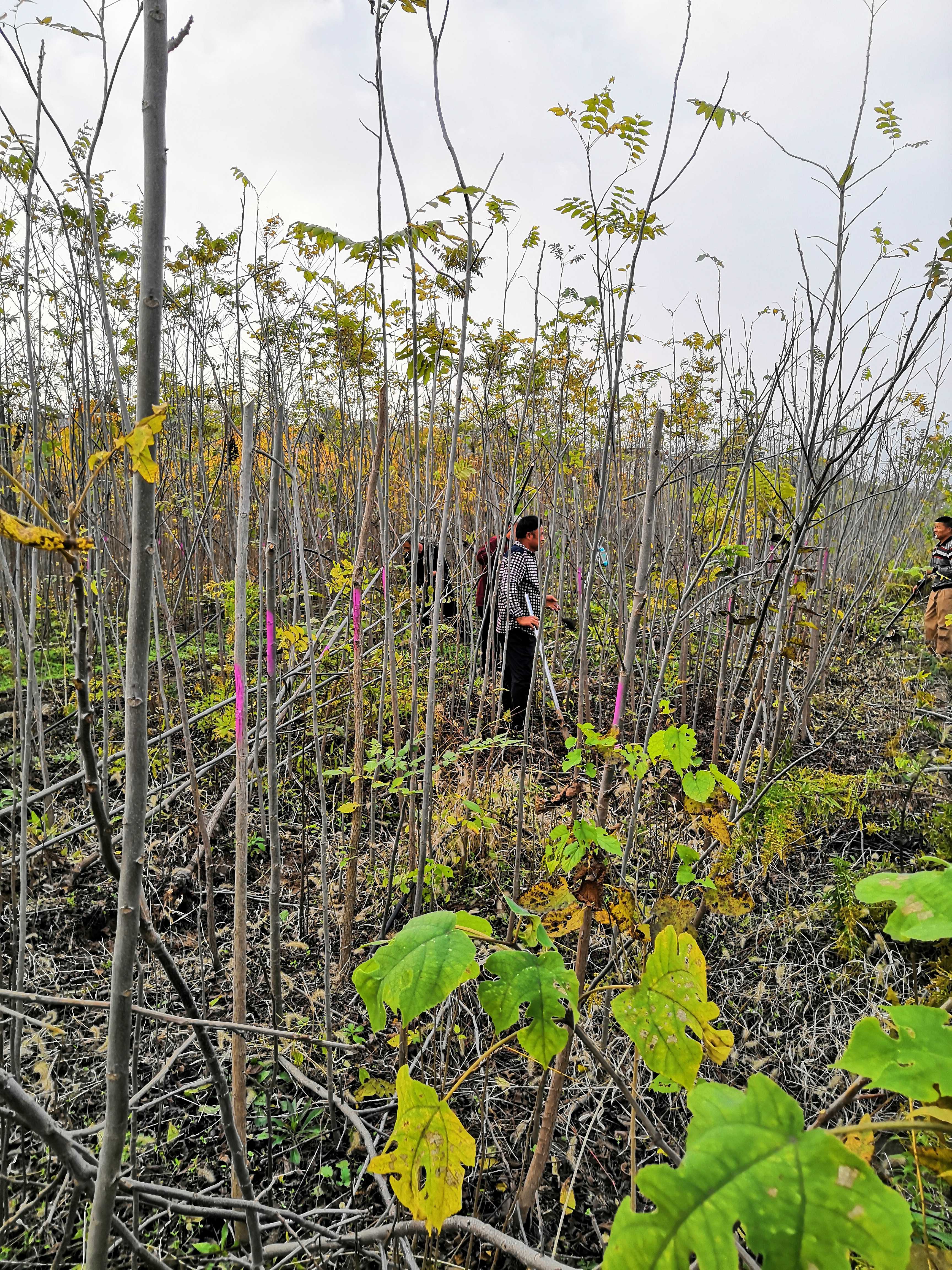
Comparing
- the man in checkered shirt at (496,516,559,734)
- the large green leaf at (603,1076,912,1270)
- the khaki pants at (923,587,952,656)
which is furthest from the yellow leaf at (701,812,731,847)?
the khaki pants at (923,587,952,656)

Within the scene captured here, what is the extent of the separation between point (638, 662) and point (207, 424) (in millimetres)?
3327

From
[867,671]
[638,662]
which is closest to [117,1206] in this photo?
[638,662]

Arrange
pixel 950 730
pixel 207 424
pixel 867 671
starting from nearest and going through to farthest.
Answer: pixel 950 730
pixel 207 424
pixel 867 671

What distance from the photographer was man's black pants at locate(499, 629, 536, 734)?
4.00m

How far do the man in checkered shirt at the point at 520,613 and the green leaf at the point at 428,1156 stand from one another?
2.60 meters

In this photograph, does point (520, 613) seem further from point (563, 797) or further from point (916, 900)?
point (916, 900)

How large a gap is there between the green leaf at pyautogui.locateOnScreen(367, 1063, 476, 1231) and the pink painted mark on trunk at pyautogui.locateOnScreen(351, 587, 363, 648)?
0.98m

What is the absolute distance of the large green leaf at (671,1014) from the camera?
0.65 m

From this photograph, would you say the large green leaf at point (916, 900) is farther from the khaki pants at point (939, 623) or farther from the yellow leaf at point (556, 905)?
the khaki pants at point (939, 623)

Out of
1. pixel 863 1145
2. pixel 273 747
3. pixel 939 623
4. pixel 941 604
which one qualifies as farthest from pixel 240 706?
pixel 941 604

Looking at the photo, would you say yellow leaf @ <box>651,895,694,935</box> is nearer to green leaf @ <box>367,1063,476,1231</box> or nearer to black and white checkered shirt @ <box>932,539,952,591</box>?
green leaf @ <box>367,1063,476,1231</box>

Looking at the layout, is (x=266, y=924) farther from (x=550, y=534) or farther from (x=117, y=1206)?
(x=550, y=534)

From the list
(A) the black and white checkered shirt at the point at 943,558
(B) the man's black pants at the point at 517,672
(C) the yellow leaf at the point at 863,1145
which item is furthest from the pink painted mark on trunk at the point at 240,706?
(A) the black and white checkered shirt at the point at 943,558

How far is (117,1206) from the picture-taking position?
4.23ft
